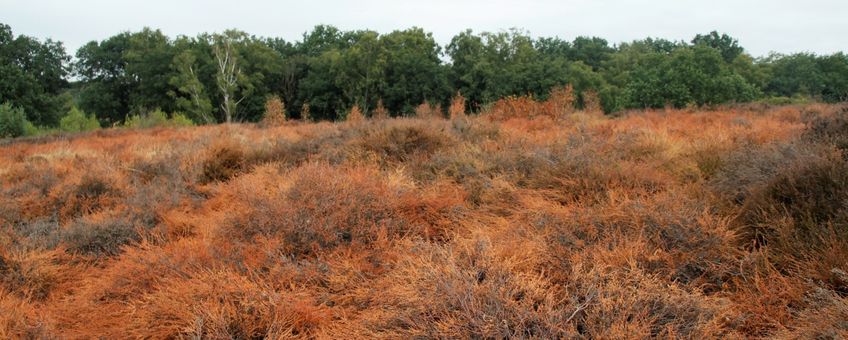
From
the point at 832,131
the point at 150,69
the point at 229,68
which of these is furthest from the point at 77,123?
the point at 832,131

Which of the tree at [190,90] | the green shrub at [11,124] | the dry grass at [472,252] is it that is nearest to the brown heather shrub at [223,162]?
the dry grass at [472,252]

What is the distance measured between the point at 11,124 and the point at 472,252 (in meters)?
28.5

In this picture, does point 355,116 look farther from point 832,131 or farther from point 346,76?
point 346,76

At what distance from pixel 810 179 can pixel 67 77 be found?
66.5 m

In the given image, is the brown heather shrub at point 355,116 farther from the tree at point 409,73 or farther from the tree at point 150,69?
the tree at point 150,69

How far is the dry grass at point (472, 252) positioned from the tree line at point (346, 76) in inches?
1265

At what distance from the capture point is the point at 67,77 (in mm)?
52750

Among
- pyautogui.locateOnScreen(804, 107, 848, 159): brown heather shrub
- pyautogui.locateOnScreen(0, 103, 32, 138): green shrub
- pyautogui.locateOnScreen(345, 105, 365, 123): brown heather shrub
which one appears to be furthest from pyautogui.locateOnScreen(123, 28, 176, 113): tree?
pyautogui.locateOnScreen(804, 107, 848, 159): brown heather shrub

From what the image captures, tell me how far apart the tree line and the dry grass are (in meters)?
32.1

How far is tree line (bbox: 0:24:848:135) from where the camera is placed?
120 ft

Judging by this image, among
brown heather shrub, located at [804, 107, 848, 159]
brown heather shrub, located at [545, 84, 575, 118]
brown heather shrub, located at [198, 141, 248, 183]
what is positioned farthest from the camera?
brown heather shrub, located at [545, 84, 575, 118]

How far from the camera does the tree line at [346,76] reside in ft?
120

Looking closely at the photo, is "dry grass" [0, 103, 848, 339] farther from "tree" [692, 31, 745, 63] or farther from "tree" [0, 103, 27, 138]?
"tree" [692, 31, 745, 63]

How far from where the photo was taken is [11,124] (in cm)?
2275
